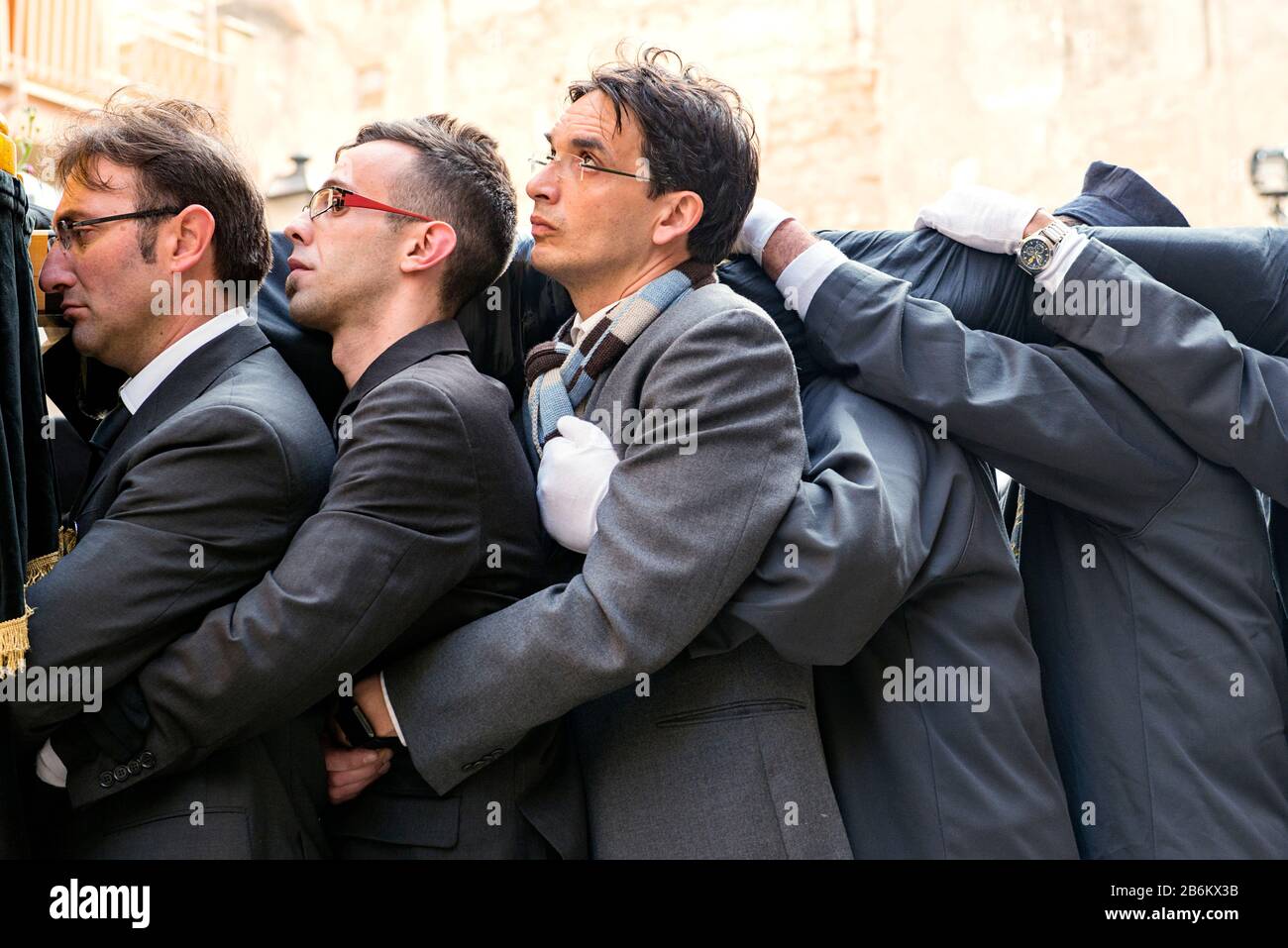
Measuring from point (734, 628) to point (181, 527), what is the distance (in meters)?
0.82

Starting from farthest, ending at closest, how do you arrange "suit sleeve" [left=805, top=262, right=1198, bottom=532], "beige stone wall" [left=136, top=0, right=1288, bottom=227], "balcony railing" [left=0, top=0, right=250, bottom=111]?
1. "beige stone wall" [left=136, top=0, right=1288, bottom=227]
2. "balcony railing" [left=0, top=0, right=250, bottom=111]
3. "suit sleeve" [left=805, top=262, right=1198, bottom=532]

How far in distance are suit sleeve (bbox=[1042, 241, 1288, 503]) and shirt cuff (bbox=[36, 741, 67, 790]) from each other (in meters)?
1.70

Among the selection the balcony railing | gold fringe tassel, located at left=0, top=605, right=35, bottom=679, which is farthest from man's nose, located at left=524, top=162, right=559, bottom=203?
the balcony railing

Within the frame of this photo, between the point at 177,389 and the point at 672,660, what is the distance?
2.95 ft

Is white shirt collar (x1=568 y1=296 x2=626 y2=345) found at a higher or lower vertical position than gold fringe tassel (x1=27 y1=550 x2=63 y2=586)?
higher

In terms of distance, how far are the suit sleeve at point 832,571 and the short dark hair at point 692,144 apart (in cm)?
52

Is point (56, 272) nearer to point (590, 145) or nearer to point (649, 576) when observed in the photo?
point (590, 145)

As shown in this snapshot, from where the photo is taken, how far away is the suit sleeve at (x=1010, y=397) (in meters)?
2.42

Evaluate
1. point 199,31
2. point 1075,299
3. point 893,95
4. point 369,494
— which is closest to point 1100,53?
point 893,95

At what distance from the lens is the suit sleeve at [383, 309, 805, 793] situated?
2162 millimetres

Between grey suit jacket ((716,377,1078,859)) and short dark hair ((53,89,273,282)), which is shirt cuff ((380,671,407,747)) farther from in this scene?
short dark hair ((53,89,273,282))

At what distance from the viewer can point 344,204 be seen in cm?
264

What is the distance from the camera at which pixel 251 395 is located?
230 centimetres

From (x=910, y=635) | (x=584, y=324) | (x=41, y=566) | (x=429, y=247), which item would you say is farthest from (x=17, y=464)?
(x=910, y=635)
